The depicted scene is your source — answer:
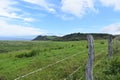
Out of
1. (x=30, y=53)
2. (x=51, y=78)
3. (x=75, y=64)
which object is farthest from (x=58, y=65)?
(x=30, y=53)

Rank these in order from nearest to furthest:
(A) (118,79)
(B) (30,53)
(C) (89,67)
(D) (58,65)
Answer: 1. (C) (89,67)
2. (A) (118,79)
3. (D) (58,65)
4. (B) (30,53)

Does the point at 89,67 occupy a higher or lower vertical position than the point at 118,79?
higher

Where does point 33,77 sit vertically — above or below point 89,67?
below

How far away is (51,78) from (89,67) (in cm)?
531

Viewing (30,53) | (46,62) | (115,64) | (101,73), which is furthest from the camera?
(30,53)

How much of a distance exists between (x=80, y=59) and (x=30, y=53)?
598cm

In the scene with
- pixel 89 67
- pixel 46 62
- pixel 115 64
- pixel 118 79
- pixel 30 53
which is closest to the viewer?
pixel 89 67

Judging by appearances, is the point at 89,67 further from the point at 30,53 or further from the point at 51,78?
the point at 30,53

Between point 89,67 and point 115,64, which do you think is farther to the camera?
point 115,64

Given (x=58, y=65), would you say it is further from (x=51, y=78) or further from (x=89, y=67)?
(x=89, y=67)

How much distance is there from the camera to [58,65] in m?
18.2

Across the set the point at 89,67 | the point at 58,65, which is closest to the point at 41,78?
the point at 58,65

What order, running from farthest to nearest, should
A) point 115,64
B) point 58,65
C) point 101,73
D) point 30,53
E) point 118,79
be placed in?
point 30,53
point 58,65
point 115,64
point 101,73
point 118,79

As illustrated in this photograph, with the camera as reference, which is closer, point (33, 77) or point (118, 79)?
point (118, 79)
